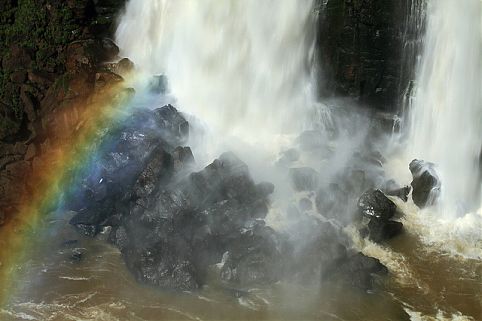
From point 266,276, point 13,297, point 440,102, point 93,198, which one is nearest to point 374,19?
point 440,102

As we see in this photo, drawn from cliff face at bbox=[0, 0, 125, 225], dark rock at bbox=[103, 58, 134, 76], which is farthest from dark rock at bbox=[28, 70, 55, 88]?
dark rock at bbox=[103, 58, 134, 76]

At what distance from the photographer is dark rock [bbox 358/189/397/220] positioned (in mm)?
21203

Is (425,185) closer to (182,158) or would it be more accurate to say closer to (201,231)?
(201,231)

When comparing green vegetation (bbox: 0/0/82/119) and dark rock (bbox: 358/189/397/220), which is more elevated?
green vegetation (bbox: 0/0/82/119)

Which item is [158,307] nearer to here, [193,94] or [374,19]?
[193,94]

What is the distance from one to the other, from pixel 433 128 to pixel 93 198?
15.9 metres

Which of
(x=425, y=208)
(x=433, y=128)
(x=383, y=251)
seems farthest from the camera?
(x=433, y=128)

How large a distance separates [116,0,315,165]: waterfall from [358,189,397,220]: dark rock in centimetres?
607

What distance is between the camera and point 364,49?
24.9 m

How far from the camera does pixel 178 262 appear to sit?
18.5 meters

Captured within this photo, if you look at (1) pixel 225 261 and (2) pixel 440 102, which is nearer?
(1) pixel 225 261

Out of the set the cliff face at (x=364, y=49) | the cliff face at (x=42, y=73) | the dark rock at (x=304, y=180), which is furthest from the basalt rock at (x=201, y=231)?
the cliff face at (x=364, y=49)

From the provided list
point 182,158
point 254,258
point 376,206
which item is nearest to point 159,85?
point 182,158

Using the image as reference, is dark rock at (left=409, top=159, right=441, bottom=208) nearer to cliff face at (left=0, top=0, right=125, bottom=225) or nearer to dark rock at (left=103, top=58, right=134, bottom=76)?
dark rock at (left=103, top=58, right=134, bottom=76)
